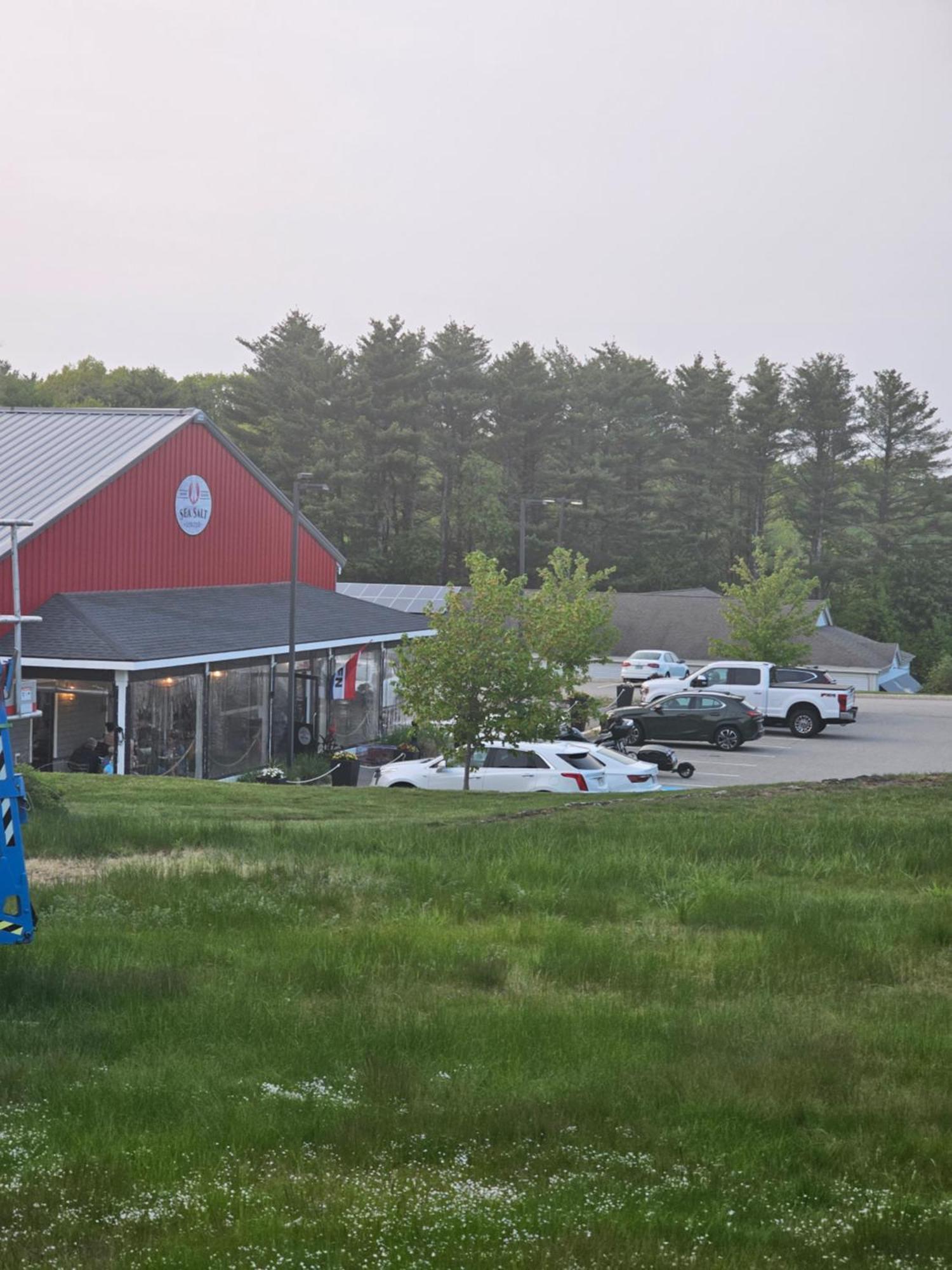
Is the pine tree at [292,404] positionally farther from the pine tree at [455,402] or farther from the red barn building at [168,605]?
the red barn building at [168,605]

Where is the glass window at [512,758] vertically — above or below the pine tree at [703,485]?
below

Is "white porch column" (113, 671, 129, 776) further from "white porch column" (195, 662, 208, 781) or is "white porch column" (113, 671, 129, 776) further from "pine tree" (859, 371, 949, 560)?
"pine tree" (859, 371, 949, 560)

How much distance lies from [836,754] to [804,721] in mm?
5010

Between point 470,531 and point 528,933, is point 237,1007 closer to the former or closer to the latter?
point 528,933

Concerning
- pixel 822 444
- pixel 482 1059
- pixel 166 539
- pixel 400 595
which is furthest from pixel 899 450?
pixel 482 1059

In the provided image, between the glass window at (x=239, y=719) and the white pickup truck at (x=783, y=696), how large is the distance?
12953 millimetres

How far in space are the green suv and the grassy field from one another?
25325 millimetres

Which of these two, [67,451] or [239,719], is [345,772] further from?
[67,451]

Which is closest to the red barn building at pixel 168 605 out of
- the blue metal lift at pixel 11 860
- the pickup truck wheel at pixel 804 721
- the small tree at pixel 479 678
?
the small tree at pixel 479 678

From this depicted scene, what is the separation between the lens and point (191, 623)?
115 feet

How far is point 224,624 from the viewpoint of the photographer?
119 ft

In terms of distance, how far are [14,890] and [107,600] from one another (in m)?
27.3

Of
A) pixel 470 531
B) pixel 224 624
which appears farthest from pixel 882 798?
pixel 470 531

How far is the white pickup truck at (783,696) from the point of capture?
141 feet
